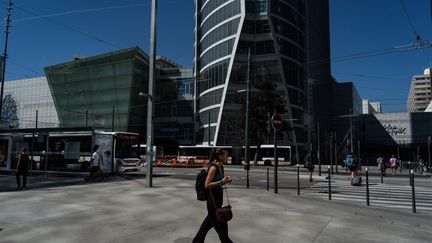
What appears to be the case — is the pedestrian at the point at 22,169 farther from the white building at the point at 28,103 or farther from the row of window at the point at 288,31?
the white building at the point at 28,103

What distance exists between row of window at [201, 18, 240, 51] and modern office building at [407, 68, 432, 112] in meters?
34.2

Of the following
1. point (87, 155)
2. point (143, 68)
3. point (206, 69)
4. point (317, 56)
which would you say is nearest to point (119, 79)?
point (143, 68)

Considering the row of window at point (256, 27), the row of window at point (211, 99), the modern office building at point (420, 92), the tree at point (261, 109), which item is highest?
the row of window at point (256, 27)

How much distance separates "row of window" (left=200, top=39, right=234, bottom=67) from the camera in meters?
75.2

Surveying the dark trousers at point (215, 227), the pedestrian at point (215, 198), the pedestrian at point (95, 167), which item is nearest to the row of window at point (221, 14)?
the pedestrian at point (95, 167)

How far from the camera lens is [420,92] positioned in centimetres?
8231

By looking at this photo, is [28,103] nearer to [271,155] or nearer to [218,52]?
[218,52]

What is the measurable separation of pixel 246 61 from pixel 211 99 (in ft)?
35.0

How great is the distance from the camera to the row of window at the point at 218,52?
75156 millimetres

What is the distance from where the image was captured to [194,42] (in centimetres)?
9444

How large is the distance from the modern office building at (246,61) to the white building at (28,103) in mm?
43608

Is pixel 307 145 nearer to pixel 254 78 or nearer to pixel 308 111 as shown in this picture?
pixel 308 111

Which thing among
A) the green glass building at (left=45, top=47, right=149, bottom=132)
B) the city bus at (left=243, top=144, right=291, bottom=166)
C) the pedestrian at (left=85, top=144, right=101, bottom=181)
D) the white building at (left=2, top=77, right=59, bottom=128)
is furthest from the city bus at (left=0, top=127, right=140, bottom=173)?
the white building at (left=2, top=77, right=59, bottom=128)

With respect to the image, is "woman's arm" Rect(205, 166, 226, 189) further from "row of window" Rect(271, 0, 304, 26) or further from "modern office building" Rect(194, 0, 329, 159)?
"row of window" Rect(271, 0, 304, 26)
